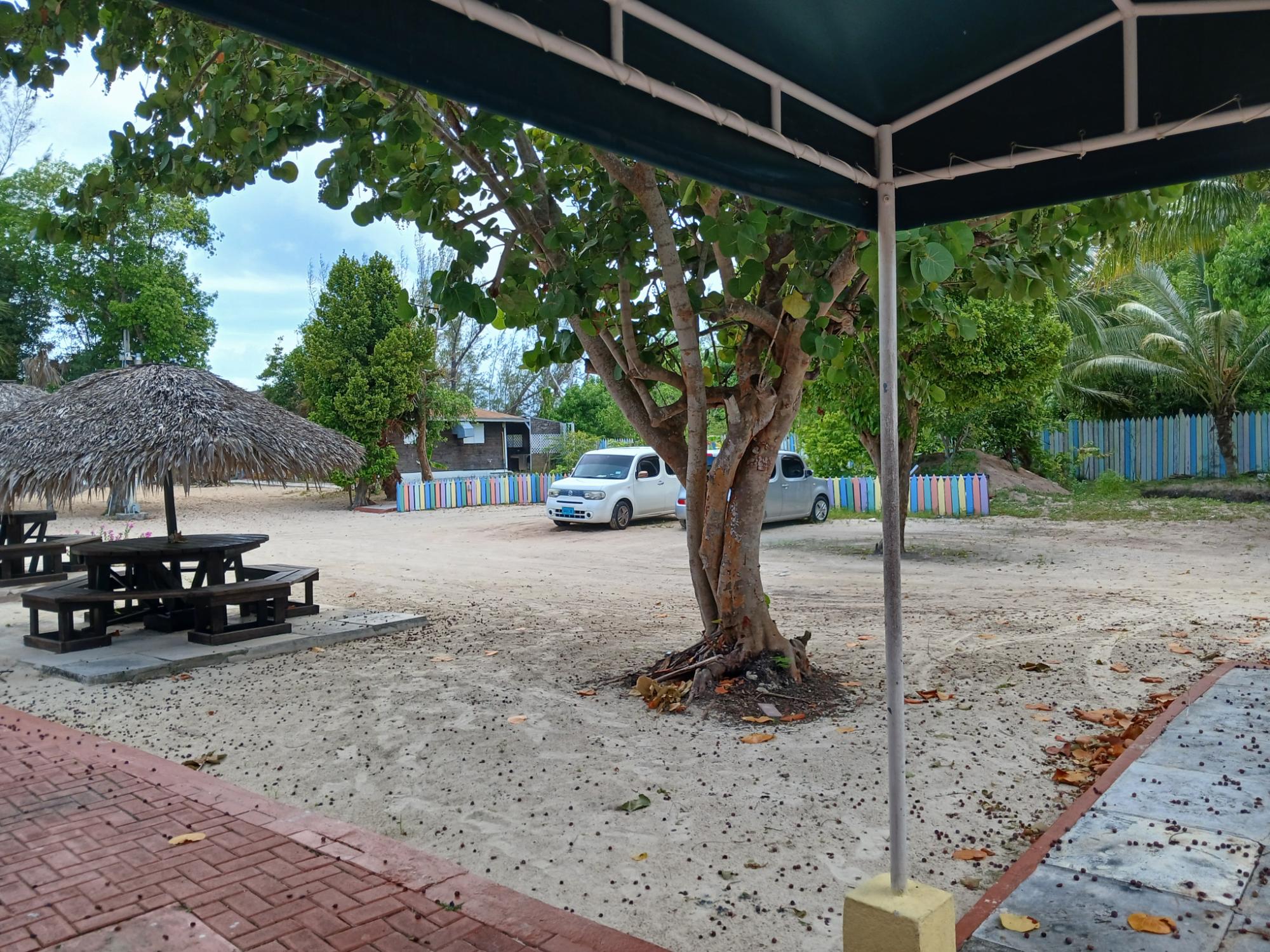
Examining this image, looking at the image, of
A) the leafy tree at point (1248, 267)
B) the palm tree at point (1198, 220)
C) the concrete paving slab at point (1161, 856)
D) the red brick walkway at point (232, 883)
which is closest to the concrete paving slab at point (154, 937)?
the red brick walkway at point (232, 883)

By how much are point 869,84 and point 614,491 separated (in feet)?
54.4

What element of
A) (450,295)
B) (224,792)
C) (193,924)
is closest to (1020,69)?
(450,295)

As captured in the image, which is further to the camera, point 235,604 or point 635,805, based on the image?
point 235,604

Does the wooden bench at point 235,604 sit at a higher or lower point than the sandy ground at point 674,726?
higher

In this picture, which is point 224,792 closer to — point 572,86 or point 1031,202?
point 572,86

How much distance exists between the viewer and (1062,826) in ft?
12.9

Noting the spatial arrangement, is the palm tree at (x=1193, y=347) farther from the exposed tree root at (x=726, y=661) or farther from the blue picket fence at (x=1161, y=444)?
the exposed tree root at (x=726, y=661)

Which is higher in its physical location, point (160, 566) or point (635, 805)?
point (160, 566)

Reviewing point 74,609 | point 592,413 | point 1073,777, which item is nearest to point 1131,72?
point 1073,777

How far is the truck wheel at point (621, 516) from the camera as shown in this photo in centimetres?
1953

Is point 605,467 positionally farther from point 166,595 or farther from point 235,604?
point 166,595

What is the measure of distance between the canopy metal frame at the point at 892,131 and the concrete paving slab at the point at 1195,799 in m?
1.82

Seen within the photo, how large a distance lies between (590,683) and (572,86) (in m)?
5.30

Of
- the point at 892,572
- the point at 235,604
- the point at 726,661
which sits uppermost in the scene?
the point at 892,572
